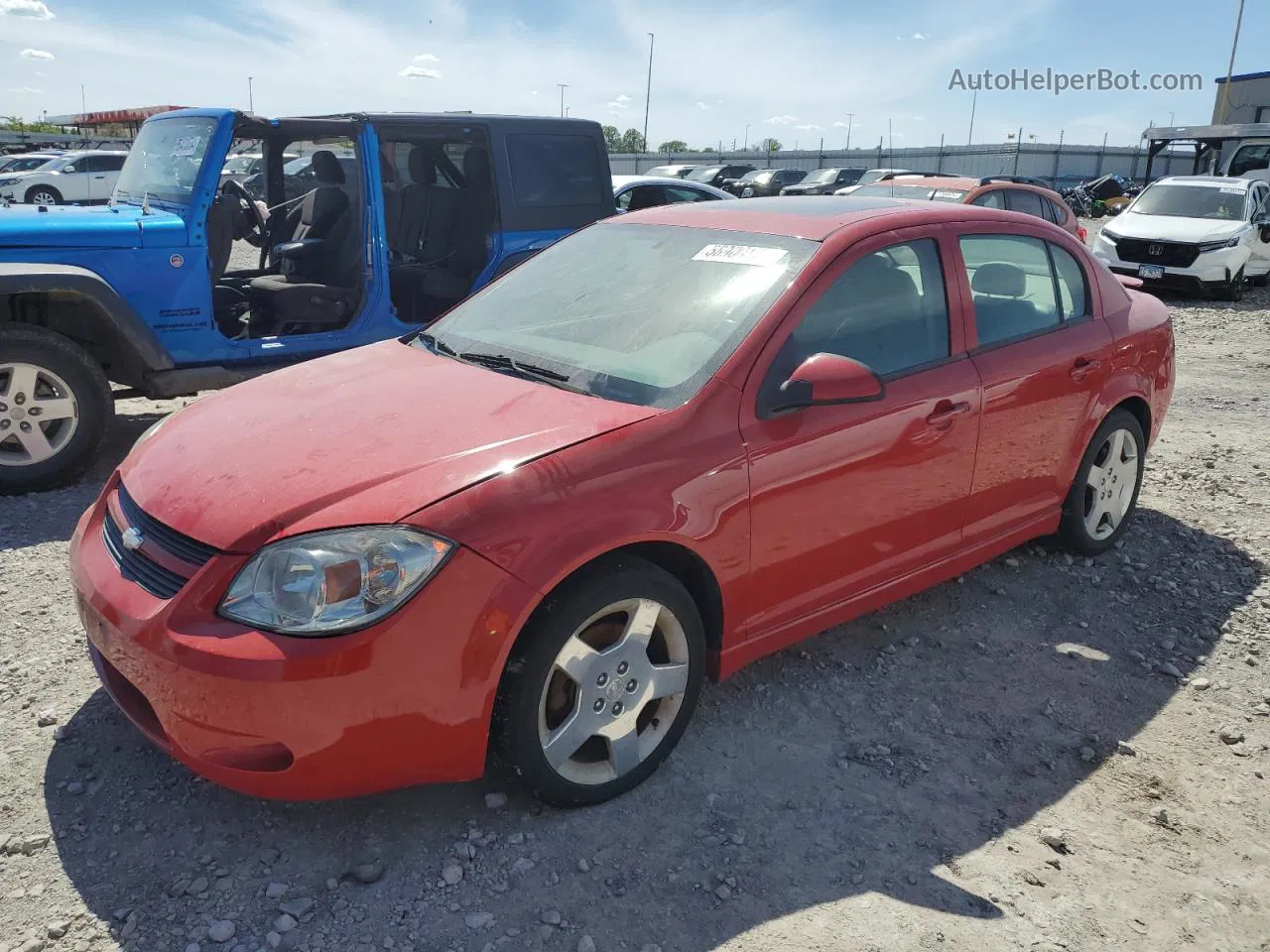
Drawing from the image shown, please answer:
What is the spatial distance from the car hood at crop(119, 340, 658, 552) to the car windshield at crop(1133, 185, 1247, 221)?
1453 centimetres

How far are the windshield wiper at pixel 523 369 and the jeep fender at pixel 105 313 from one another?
2836 mm

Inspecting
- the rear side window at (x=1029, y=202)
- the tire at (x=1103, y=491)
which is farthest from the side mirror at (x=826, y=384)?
the rear side window at (x=1029, y=202)

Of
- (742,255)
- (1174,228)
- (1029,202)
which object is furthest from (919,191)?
(742,255)

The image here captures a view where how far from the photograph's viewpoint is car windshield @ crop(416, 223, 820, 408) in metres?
3.05

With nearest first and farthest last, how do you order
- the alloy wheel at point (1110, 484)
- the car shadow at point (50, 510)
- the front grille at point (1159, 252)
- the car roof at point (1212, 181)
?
the alloy wheel at point (1110, 484)
the car shadow at point (50, 510)
the front grille at point (1159, 252)
the car roof at point (1212, 181)

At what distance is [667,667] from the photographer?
2887mm

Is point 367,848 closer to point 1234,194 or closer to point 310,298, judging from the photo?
point 310,298

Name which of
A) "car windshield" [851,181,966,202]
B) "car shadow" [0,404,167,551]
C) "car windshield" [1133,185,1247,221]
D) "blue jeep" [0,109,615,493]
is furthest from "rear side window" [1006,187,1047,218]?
"car shadow" [0,404,167,551]

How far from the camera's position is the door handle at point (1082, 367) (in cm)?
410

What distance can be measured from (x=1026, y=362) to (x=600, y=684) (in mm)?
2194

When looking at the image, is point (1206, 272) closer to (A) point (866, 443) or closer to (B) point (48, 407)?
(A) point (866, 443)

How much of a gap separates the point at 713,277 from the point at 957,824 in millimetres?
1844

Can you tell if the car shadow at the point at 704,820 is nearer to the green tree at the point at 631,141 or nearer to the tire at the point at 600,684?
the tire at the point at 600,684

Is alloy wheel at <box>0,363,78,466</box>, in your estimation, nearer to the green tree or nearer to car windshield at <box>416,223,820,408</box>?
car windshield at <box>416,223,820,408</box>
